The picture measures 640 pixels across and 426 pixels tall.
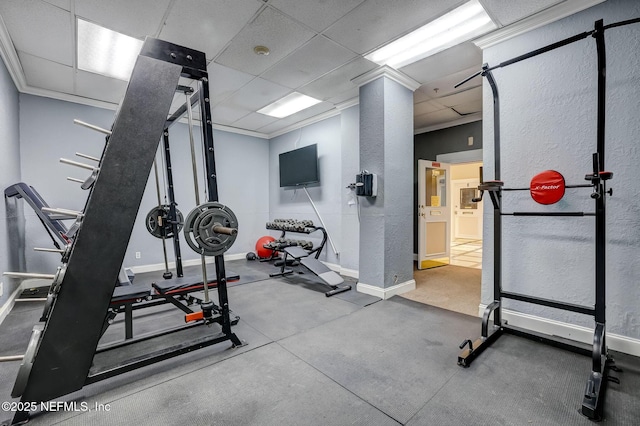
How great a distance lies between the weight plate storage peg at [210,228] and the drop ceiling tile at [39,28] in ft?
7.97

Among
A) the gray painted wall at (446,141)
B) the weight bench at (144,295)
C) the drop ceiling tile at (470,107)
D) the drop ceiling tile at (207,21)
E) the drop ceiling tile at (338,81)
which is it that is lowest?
the weight bench at (144,295)

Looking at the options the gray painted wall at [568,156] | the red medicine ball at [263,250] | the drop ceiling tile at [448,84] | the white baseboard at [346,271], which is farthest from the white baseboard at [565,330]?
the red medicine ball at [263,250]

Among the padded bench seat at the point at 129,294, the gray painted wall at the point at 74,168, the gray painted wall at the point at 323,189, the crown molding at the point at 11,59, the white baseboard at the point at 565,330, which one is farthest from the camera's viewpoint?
the gray painted wall at the point at 323,189

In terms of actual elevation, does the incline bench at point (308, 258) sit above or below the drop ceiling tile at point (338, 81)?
below

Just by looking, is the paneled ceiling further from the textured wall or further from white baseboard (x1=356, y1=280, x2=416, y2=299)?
white baseboard (x1=356, y1=280, x2=416, y2=299)

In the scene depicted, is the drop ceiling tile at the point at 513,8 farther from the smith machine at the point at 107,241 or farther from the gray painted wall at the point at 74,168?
the gray painted wall at the point at 74,168

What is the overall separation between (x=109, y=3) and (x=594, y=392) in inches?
180

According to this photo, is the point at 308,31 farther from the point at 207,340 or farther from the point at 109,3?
the point at 207,340

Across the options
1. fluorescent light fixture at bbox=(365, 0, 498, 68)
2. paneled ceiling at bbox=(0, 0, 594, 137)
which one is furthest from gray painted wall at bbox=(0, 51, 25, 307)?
fluorescent light fixture at bbox=(365, 0, 498, 68)

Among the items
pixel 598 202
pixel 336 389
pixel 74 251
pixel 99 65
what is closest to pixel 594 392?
pixel 598 202

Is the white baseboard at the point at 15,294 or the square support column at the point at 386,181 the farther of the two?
the square support column at the point at 386,181

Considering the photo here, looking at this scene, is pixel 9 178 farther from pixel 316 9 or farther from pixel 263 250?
pixel 316 9

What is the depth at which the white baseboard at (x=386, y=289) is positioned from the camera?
369cm

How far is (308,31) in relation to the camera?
9.52 ft
